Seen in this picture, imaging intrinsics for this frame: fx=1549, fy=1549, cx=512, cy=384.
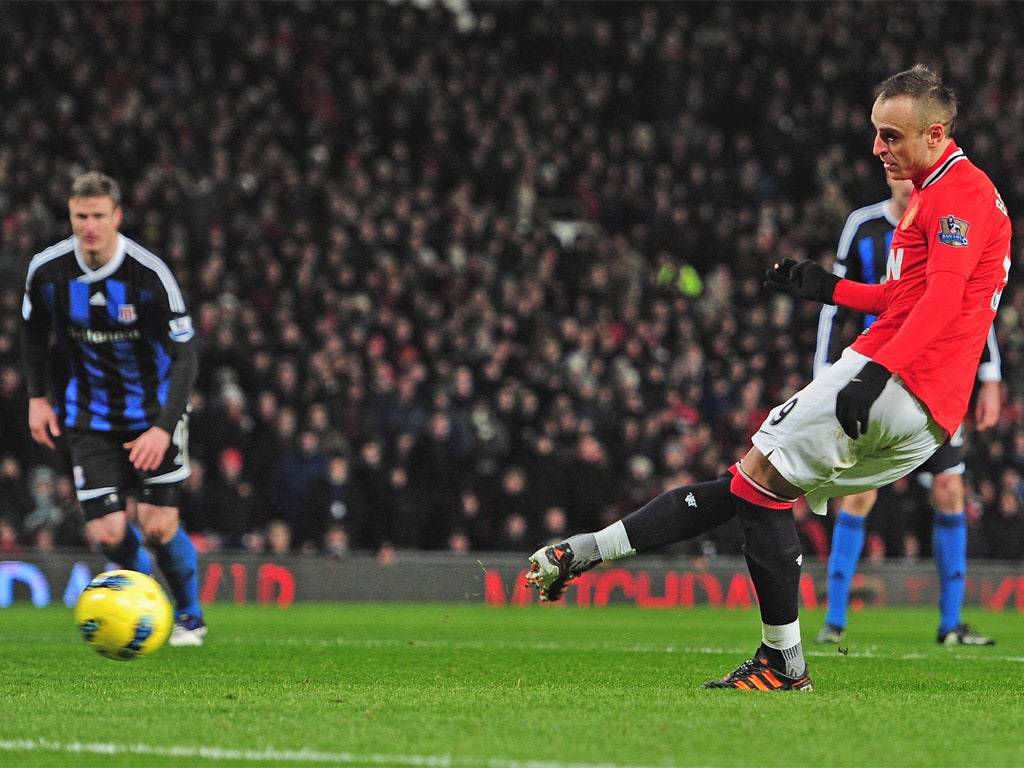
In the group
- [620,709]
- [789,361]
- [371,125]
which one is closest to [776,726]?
[620,709]

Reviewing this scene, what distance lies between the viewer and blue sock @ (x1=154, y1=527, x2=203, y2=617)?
8.22 meters

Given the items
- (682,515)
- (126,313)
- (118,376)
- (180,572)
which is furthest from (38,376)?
(682,515)

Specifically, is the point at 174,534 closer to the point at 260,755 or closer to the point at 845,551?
the point at 845,551

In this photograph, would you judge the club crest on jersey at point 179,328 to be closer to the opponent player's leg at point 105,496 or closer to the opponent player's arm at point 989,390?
the opponent player's leg at point 105,496

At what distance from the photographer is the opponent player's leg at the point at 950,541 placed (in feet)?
28.5

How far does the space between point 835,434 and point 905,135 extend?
3.69ft

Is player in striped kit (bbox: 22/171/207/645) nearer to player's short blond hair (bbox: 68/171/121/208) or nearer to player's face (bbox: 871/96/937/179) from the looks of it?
player's short blond hair (bbox: 68/171/121/208)

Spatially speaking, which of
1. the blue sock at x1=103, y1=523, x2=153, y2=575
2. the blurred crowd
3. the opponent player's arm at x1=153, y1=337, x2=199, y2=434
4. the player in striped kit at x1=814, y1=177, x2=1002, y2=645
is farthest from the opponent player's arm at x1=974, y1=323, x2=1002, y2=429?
the blurred crowd

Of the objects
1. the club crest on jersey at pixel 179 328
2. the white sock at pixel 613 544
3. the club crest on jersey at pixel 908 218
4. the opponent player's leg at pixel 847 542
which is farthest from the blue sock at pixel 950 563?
the club crest on jersey at pixel 179 328

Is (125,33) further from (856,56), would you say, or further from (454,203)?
(856,56)

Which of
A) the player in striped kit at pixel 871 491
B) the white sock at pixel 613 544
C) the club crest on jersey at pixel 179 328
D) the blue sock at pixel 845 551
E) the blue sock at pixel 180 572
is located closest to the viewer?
the white sock at pixel 613 544

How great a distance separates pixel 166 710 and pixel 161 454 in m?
2.84

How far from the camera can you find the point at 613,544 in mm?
5668

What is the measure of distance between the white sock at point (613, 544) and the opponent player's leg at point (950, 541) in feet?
11.4
